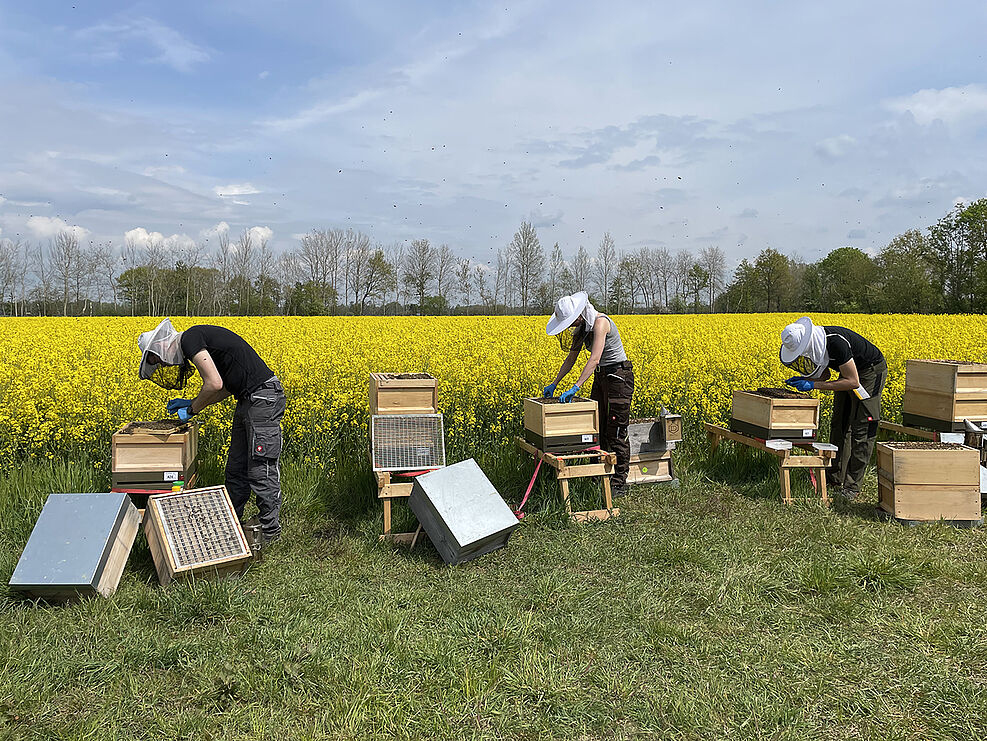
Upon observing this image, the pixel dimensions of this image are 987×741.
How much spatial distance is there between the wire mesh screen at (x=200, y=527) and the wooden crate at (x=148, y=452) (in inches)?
16.3

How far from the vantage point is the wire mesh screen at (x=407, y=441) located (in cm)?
636

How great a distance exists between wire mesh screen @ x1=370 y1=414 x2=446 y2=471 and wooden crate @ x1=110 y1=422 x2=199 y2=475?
1.66 m

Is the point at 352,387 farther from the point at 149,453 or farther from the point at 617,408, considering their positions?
the point at 617,408

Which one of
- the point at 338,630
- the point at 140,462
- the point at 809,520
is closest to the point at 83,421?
the point at 140,462

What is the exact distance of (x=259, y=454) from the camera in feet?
18.8

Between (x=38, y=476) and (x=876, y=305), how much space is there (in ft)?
187

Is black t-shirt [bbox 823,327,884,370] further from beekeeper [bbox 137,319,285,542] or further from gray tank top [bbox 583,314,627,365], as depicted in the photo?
beekeeper [bbox 137,319,285,542]

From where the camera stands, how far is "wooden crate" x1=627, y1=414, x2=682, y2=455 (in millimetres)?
7715

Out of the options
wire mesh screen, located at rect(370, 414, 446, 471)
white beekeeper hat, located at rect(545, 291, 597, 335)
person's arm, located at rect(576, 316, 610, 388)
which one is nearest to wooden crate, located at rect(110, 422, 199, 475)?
wire mesh screen, located at rect(370, 414, 446, 471)

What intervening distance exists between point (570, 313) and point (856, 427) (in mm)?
3722

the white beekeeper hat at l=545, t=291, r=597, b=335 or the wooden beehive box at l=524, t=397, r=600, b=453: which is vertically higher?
the white beekeeper hat at l=545, t=291, r=597, b=335

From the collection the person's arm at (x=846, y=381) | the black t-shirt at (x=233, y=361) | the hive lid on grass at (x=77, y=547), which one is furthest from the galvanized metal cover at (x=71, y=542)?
the person's arm at (x=846, y=381)

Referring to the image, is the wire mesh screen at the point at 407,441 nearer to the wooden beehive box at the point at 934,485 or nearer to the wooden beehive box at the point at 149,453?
the wooden beehive box at the point at 149,453

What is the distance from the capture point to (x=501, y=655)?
4109 millimetres
